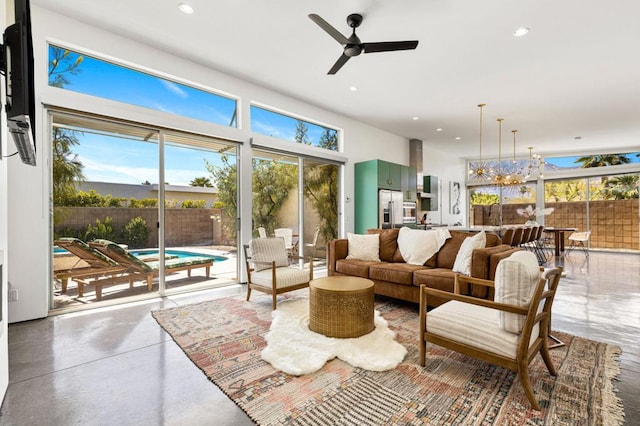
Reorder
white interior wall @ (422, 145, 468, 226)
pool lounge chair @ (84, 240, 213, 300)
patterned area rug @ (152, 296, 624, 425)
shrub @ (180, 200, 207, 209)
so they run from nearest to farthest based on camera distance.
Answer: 1. patterned area rug @ (152, 296, 624, 425)
2. pool lounge chair @ (84, 240, 213, 300)
3. shrub @ (180, 200, 207, 209)
4. white interior wall @ (422, 145, 468, 226)

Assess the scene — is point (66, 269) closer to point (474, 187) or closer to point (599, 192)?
point (474, 187)

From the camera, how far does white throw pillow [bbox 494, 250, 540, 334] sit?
1.75 m

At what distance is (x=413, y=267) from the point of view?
3633 millimetres

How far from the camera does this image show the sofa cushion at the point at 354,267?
3.94 meters

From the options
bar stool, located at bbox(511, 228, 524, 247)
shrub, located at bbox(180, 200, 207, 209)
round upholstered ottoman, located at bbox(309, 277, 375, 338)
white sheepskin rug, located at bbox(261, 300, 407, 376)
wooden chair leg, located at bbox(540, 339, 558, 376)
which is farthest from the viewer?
bar stool, located at bbox(511, 228, 524, 247)

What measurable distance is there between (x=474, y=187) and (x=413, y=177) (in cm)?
463

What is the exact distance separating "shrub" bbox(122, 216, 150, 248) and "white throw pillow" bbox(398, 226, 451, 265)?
11.5ft

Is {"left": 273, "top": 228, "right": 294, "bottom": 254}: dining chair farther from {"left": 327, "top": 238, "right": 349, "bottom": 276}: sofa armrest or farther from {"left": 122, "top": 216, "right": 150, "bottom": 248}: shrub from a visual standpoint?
{"left": 122, "top": 216, "right": 150, "bottom": 248}: shrub

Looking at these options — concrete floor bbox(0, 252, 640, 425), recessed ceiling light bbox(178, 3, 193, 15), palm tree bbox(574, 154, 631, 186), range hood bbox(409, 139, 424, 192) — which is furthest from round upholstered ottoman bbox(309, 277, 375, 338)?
palm tree bbox(574, 154, 631, 186)

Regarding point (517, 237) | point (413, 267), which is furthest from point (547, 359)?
point (517, 237)

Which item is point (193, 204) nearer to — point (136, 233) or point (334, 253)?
point (136, 233)

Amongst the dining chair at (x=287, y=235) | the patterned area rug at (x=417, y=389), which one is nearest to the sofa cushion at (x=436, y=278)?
the patterned area rug at (x=417, y=389)

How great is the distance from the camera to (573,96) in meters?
5.28

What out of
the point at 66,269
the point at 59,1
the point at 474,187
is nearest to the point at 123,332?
the point at 66,269
